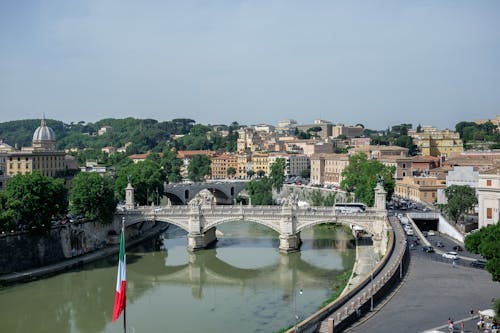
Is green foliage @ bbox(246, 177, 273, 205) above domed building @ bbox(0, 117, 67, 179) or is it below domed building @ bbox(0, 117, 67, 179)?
below

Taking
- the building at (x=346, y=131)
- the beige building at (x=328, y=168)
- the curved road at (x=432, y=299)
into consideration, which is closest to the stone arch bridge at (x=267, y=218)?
the curved road at (x=432, y=299)

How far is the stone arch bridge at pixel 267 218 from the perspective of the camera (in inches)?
1404

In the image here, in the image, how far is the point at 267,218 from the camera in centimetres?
3728

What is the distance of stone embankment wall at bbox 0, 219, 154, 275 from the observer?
3061 centimetres

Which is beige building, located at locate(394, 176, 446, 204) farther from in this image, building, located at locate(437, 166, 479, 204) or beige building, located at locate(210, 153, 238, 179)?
beige building, located at locate(210, 153, 238, 179)

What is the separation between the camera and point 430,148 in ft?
236

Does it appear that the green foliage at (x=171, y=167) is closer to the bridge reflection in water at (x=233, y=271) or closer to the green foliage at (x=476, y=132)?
the green foliage at (x=476, y=132)

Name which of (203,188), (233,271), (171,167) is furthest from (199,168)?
(233,271)

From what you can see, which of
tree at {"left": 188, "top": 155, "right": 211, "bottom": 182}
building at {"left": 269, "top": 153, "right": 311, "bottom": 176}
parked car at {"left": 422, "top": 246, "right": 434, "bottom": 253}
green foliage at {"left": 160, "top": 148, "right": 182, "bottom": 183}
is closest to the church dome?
green foliage at {"left": 160, "top": 148, "right": 182, "bottom": 183}

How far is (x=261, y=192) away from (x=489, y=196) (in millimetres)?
27762

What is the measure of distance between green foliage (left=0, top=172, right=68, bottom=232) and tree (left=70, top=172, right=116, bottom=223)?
2.80 meters

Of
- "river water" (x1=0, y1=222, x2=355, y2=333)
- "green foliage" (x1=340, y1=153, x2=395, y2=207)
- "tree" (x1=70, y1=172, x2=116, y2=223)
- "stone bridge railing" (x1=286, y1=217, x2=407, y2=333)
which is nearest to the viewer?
"stone bridge railing" (x1=286, y1=217, x2=407, y2=333)

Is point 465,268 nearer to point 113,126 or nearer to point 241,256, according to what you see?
point 241,256

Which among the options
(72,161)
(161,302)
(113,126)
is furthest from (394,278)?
(113,126)
